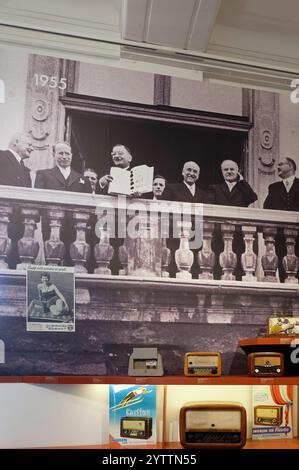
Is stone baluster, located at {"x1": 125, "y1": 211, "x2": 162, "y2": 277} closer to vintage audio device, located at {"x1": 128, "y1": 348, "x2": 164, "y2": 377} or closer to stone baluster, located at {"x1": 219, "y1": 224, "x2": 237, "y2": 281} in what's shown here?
stone baluster, located at {"x1": 219, "y1": 224, "x2": 237, "y2": 281}

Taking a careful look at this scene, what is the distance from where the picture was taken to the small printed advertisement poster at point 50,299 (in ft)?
10.1

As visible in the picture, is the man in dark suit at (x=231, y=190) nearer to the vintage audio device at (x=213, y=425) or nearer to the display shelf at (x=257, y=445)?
the vintage audio device at (x=213, y=425)

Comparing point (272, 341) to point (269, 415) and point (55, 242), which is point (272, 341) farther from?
point (55, 242)

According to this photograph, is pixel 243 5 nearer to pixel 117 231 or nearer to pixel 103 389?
pixel 117 231

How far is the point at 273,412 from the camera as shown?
3.06 meters

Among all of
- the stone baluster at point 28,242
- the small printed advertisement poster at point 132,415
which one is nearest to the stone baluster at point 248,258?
the small printed advertisement poster at point 132,415

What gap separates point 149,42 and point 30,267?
1.61 meters

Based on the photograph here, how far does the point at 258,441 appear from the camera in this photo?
9.91 feet

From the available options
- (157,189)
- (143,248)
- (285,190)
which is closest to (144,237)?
(143,248)

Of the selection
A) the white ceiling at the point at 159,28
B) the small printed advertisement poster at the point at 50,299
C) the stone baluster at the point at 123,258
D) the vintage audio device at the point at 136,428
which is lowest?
the vintage audio device at the point at 136,428

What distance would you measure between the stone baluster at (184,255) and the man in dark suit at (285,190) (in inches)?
21.4

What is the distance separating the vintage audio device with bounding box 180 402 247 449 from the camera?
275cm

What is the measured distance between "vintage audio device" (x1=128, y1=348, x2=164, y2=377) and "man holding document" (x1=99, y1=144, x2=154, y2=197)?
0.93 metres

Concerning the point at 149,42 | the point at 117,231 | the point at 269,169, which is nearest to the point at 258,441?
the point at 117,231
